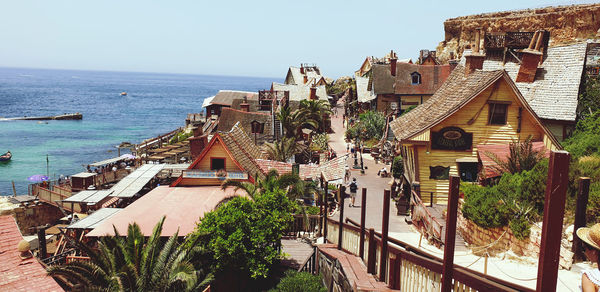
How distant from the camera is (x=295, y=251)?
18344 millimetres

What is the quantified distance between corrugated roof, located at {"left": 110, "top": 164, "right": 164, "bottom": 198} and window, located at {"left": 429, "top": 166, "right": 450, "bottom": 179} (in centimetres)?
1693

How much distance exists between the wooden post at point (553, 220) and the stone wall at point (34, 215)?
32.2 metres

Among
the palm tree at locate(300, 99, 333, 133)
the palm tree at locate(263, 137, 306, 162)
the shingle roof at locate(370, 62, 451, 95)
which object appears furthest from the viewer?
the palm tree at locate(300, 99, 333, 133)

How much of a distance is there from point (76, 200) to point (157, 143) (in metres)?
33.2

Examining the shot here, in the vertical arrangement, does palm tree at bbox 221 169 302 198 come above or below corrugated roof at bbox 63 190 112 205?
above

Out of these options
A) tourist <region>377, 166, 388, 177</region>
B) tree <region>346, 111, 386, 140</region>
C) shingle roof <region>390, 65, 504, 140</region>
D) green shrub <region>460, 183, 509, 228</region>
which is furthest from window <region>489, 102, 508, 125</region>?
tree <region>346, 111, 386, 140</region>

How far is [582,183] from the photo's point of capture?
370 inches

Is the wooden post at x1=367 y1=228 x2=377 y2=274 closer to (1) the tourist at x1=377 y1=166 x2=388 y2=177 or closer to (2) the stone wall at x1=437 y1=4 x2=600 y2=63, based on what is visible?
(1) the tourist at x1=377 y1=166 x2=388 y2=177

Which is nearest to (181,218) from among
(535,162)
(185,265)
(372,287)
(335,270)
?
(185,265)

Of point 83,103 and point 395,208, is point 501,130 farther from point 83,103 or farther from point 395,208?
point 83,103

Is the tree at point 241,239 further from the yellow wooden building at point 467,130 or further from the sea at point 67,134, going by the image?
the sea at point 67,134

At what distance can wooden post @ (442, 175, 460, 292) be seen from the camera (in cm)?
657

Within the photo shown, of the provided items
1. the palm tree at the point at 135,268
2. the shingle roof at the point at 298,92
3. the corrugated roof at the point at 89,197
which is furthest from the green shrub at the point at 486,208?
the shingle roof at the point at 298,92

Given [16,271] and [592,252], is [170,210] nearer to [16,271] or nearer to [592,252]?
[16,271]
